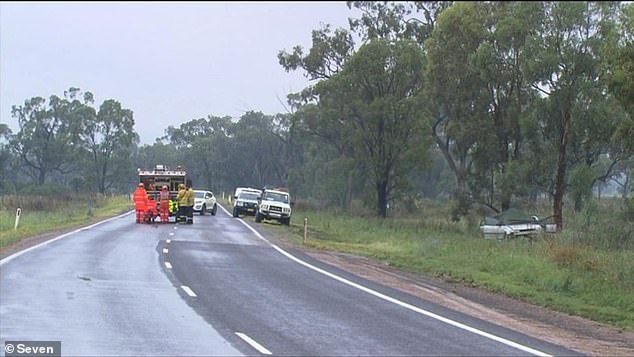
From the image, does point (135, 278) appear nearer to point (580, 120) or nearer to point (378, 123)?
point (580, 120)

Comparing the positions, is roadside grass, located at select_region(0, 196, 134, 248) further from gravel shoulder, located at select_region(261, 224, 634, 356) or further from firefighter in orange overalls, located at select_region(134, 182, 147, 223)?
gravel shoulder, located at select_region(261, 224, 634, 356)

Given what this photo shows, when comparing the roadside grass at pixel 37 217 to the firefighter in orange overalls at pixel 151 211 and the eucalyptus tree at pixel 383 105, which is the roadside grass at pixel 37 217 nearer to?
the firefighter in orange overalls at pixel 151 211

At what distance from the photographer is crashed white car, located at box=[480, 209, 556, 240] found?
36125 mm

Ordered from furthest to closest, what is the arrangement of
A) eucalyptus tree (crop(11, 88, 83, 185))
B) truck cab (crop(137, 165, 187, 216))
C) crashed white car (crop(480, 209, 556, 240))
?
eucalyptus tree (crop(11, 88, 83, 185)), truck cab (crop(137, 165, 187, 216)), crashed white car (crop(480, 209, 556, 240))

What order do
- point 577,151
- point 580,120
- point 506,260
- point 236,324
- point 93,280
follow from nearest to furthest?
1. point 236,324
2. point 93,280
3. point 506,260
4. point 580,120
5. point 577,151

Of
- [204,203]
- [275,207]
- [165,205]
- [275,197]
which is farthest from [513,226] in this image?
[204,203]

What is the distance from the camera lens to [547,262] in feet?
75.4

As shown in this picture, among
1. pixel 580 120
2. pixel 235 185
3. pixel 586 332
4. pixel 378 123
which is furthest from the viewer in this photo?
pixel 235 185

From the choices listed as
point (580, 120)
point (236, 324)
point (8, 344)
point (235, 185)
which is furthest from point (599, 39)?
point (235, 185)

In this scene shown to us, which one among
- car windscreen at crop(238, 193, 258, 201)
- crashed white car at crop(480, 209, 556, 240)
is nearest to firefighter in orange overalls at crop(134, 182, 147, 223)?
car windscreen at crop(238, 193, 258, 201)

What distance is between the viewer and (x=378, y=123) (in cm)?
5581

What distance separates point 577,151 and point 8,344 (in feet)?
110

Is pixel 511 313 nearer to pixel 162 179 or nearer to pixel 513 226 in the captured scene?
pixel 513 226

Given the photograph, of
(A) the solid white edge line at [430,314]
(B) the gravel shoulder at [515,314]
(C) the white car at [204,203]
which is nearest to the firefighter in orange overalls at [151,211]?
(C) the white car at [204,203]
